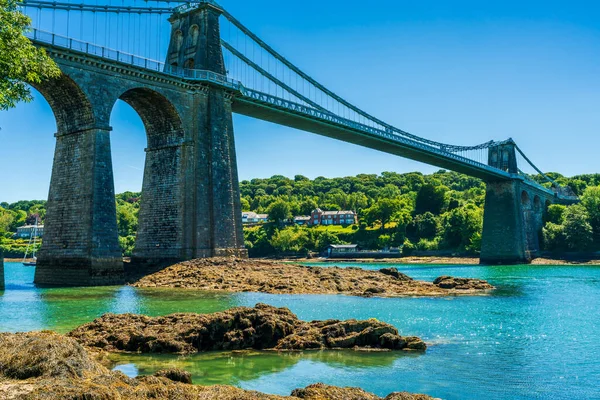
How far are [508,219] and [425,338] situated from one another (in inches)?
2270

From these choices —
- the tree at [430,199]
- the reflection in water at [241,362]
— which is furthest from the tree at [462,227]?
the reflection in water at [241,362]

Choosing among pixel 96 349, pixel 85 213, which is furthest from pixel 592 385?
pixel 85 213

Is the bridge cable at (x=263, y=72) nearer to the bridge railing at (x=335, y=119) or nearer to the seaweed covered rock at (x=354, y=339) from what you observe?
the bridge railing at (x=335, y=119)

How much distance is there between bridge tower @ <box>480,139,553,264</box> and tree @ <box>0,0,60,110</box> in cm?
6224

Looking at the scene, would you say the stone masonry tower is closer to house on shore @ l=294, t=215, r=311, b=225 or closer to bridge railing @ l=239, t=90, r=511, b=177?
bridge railing @ l=239, t=90, r=511, b=177

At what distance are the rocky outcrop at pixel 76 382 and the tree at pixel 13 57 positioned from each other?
6363 mm

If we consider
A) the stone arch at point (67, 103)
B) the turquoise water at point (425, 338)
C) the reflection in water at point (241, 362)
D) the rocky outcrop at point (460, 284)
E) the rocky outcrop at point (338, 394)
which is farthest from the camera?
the rocky outcrop at point (460, 284)

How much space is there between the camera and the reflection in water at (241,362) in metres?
9.75

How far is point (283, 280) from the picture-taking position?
28.6m

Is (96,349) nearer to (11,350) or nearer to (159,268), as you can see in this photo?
(11,350)

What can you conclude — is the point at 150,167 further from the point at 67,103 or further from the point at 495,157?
the point at 495,157

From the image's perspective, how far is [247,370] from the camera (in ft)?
33.6

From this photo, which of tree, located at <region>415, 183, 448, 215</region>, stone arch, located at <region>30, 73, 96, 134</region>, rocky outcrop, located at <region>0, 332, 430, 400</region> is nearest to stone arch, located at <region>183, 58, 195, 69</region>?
stone arch, located at <region>30, 73, 96, 134</region>

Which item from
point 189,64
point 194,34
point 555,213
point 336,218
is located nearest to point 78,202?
point 189,64
